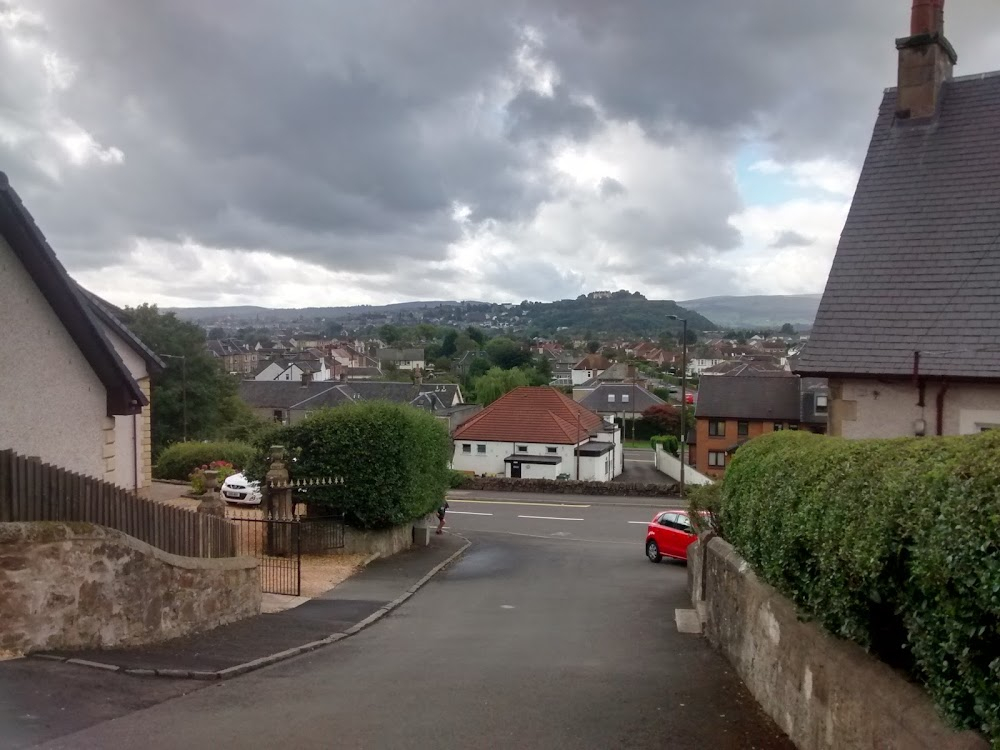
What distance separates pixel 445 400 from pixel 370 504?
207ft

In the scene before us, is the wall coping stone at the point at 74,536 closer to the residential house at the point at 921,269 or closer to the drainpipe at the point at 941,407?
the residential house at the point at 921,269

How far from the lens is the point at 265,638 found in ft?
37.6

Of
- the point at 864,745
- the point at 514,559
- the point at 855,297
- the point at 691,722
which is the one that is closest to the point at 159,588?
the point at 691,722

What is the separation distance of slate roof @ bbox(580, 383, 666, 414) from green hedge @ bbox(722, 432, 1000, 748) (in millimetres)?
76911

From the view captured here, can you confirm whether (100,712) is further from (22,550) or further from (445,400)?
(445,400)

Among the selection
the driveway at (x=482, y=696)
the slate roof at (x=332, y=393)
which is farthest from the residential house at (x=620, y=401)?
the driveway at (x=482, y=696)

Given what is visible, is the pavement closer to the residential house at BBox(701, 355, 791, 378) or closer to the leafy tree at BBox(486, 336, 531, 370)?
the residential house at BBox(701, 355, 791, 378)

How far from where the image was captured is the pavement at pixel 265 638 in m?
8.96

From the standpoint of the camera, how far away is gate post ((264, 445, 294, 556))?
19.2 metres

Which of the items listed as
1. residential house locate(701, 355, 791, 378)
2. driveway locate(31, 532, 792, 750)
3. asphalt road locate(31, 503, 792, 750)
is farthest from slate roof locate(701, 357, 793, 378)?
driveway locate(31, 532, 792, 750)

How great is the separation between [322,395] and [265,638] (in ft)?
217

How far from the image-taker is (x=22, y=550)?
8.69m

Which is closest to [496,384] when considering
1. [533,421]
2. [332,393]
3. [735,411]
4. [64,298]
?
[332,393]

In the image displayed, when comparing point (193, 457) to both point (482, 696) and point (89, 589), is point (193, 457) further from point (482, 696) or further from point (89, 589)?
point (482, 696)
